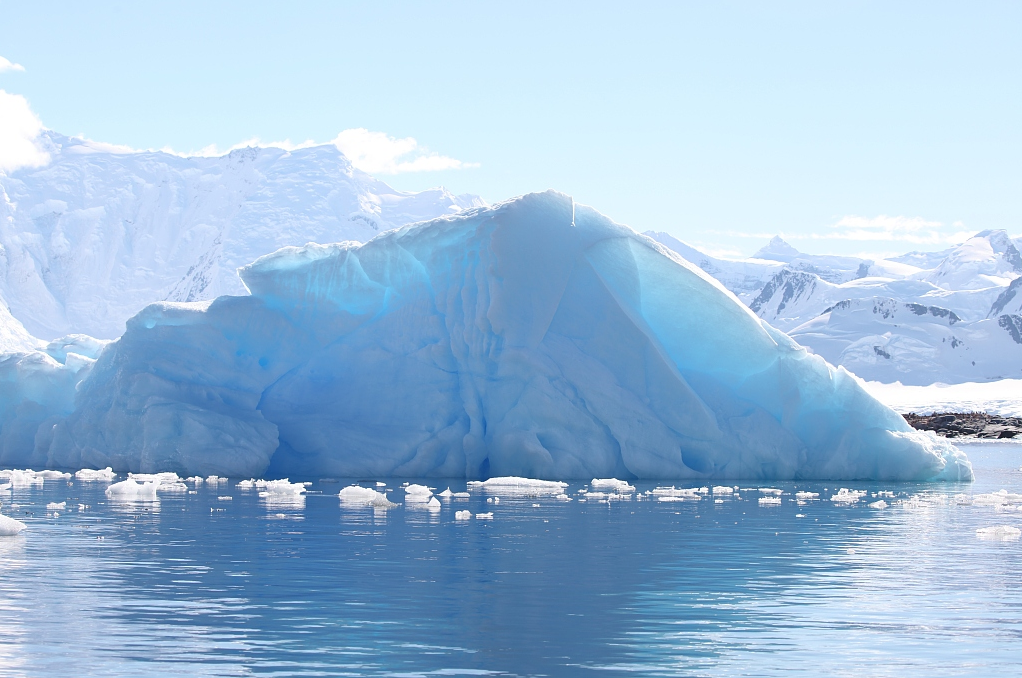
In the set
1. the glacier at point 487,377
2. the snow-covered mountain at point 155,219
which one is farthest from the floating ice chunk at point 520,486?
the snow-covered mountain at point 155,219

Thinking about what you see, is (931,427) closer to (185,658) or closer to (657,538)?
(657,538)

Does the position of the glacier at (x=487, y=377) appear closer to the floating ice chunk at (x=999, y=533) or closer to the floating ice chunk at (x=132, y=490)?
the floating ice chunk at (x=132, y=490)

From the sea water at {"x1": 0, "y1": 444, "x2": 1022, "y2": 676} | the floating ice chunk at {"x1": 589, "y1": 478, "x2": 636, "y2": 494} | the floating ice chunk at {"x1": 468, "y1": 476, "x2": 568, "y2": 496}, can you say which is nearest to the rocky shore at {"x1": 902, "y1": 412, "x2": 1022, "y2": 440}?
the floating ice chunk at {"x1": 589, "y1": 478, "x2": 636, "y2": 494}

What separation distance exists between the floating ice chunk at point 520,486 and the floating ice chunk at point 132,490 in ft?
22.0

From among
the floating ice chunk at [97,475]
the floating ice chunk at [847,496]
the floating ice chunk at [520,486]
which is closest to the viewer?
the floating ice chunk at [847,496]

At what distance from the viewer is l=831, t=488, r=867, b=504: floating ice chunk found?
939 inches

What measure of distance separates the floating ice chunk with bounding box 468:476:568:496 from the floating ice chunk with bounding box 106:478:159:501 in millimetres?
6717

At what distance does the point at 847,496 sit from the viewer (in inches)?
973

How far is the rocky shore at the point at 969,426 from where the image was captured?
89.7 metres

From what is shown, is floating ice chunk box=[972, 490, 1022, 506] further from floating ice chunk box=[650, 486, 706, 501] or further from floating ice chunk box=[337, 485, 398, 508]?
floating ice chunk box=[337, 485, 398, 508]

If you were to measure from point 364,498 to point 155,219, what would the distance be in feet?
493

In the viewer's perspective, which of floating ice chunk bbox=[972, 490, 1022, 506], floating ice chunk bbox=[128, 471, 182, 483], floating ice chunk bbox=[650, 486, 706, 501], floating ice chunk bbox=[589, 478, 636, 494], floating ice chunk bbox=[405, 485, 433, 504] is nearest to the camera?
floating ice chunk bbox=[405, 485, 433, 504]

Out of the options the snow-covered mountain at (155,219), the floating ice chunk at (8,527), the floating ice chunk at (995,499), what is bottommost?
the floating ice chunk at (995,499)

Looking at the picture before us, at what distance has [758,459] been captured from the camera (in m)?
28.6
